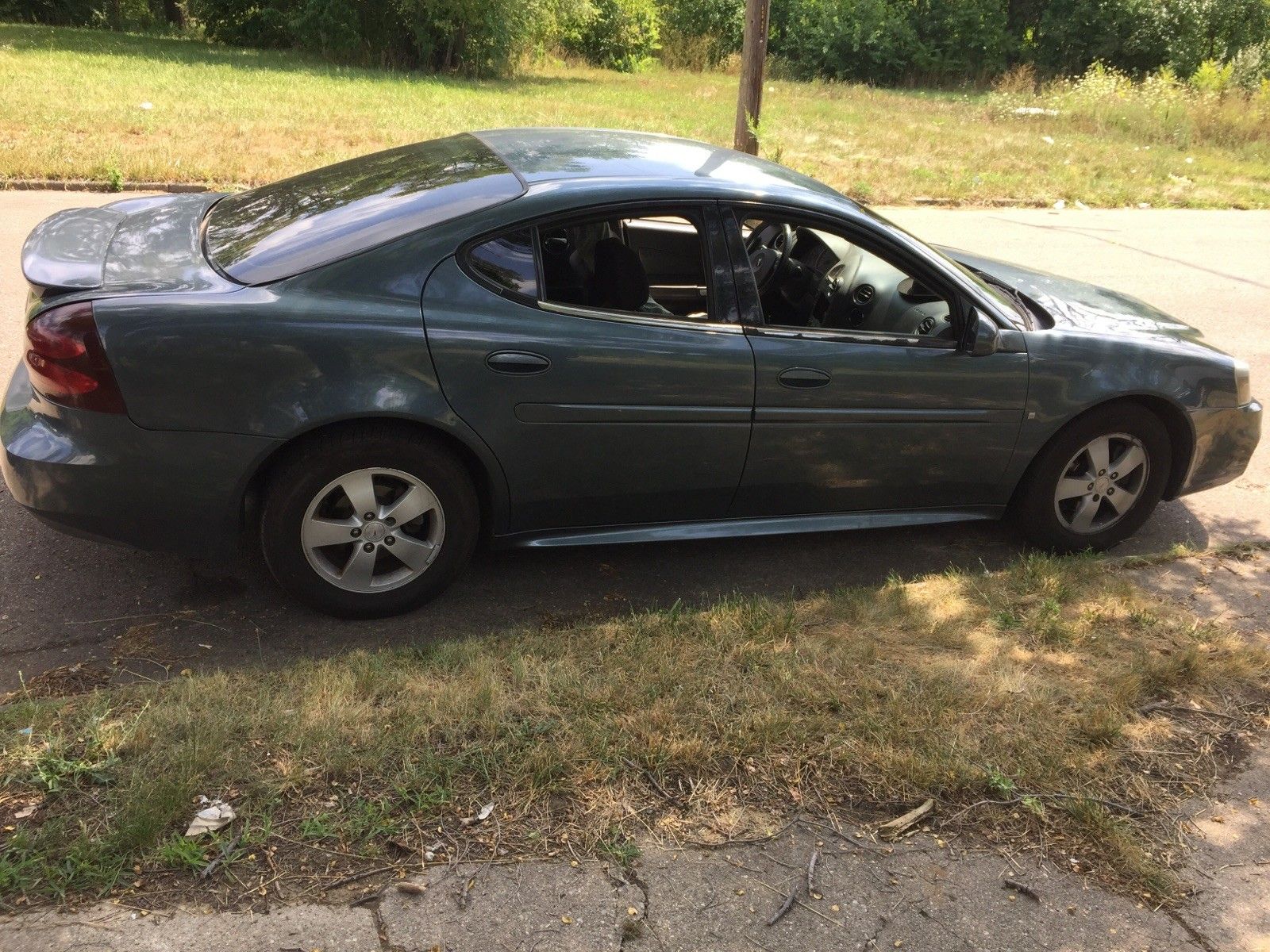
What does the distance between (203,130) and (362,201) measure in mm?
10899

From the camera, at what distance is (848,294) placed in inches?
186

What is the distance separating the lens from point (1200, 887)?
295cm

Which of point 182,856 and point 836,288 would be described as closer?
point 182,856

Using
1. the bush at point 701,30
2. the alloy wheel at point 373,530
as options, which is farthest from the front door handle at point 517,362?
the bush at point 701,30

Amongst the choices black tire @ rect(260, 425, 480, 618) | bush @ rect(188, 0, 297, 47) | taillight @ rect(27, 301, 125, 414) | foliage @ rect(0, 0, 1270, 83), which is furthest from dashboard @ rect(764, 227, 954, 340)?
bush @ rect(188, 0, 297, 47)

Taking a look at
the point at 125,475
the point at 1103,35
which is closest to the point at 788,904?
the point at 125,475

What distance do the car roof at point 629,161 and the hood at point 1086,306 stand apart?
1163mm

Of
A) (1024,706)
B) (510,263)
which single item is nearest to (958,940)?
(1024,706)

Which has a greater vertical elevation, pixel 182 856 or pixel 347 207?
pixel 347 207

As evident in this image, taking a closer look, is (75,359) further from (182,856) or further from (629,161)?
(629,161)

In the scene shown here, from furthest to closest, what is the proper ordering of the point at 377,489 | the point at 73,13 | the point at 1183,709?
the point at 73,13
the point at 377,489
the point at 1183,709

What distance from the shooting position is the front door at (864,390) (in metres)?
4.27

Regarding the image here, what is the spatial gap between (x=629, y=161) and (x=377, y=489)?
5.32 feet

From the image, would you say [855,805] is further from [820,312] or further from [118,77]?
[118,77]
